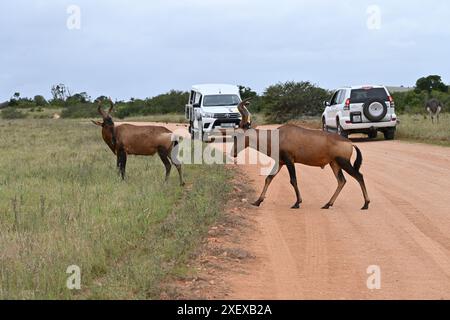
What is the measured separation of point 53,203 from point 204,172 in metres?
4.86

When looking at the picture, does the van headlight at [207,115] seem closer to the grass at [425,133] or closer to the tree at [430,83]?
the grass at [425,133]

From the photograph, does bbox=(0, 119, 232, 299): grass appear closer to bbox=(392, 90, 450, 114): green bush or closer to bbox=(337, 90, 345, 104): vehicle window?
bbox=(337, 90, 345, 104): vehicle window

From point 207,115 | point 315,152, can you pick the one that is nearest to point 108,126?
point 315,152

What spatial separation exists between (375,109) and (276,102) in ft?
56.0

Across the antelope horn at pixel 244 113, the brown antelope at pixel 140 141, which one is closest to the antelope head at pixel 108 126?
the brown antelope at pixel 140 141

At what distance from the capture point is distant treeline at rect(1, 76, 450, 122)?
40.7 m

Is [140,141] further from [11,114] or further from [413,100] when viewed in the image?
[11,114]

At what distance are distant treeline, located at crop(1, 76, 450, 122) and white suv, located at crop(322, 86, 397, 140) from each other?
10.0 m

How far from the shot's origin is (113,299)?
20.8 feet

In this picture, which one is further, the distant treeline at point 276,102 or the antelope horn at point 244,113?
the distant treeline at point 276,102

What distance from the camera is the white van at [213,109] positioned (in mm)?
24891
